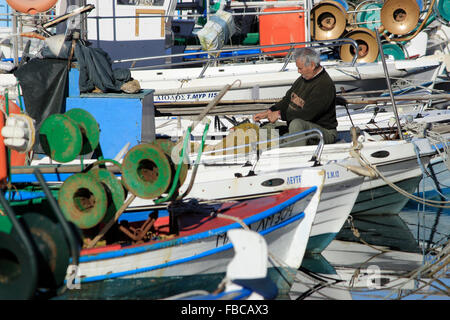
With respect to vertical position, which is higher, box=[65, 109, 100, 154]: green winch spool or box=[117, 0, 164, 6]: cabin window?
box=[117, 0, 164, 6]: cabin window

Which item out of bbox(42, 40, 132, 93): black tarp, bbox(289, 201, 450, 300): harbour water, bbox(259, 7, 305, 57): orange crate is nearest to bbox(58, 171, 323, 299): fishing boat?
bbox(289, 201, 450, 300): harbour water

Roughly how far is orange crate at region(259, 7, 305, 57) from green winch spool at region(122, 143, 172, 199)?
10759 millimetres

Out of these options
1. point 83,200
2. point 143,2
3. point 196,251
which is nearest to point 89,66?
point 83,200

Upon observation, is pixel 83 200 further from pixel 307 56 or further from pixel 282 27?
pixel 282 27

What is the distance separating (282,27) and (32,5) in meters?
7.65

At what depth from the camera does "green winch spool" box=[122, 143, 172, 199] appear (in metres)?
5.50

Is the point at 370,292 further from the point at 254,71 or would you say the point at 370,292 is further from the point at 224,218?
the point at 254,71

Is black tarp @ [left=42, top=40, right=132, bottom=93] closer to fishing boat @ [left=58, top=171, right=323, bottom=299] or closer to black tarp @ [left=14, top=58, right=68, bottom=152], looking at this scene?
black tarp @ [left=14, top=58, right=68, bottom=152]

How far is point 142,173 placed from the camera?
18.5 feet

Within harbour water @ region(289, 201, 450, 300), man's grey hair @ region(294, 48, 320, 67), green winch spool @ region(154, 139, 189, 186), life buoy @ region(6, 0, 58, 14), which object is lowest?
harbour water @ region(289, 201, 450, 300)

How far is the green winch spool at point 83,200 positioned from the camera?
17.8 ft

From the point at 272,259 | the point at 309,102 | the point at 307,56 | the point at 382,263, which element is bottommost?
the point at 382,263

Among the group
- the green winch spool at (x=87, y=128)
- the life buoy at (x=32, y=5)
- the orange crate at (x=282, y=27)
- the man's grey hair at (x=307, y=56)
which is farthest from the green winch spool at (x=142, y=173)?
the orange crate at (x=282, y=27)
